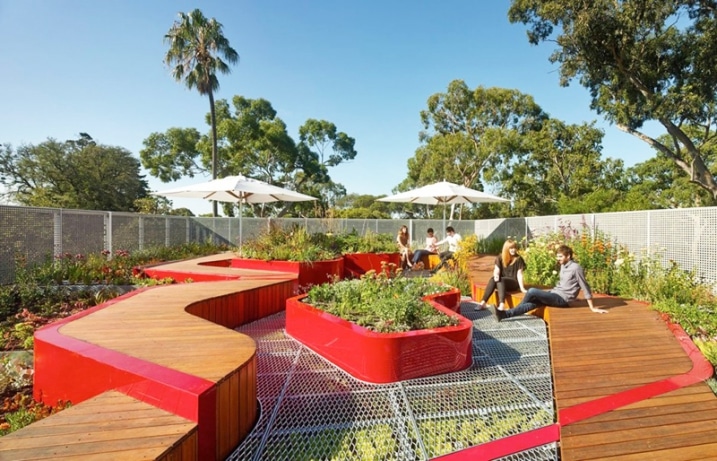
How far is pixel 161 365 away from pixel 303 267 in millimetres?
4232

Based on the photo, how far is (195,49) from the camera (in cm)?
1619

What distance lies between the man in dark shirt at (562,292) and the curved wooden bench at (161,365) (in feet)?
11.7

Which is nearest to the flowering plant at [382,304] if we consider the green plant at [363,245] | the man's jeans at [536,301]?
the man's jeans at [536,301]

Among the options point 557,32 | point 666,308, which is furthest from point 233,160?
point 666,308

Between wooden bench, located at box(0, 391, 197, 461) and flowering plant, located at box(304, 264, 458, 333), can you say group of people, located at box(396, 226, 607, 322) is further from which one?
wooden bench, located at box(0, 391, 197, 461)

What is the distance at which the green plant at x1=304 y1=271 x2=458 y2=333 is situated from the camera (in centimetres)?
327

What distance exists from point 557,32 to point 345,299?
12842mm

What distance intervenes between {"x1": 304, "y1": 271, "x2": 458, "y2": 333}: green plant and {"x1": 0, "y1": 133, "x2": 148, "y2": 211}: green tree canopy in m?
21.9

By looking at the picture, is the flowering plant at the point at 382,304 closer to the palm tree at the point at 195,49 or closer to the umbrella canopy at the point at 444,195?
the umbrella canopy at the point at 444,195

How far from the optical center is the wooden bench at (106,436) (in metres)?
1.47

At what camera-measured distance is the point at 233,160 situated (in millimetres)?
21422

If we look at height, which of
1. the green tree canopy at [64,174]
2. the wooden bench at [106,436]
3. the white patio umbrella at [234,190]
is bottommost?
the wooden bench at [106,436]

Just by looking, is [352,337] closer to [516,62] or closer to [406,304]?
[406,304]

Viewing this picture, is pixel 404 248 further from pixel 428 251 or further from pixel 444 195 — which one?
pixel 444 195
